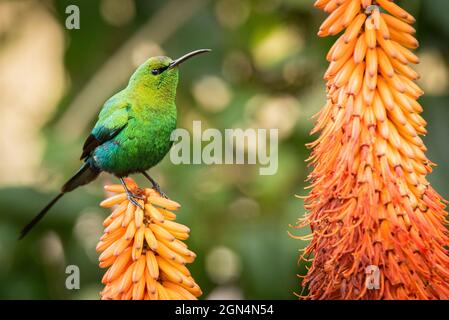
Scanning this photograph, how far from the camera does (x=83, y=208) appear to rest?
571cm

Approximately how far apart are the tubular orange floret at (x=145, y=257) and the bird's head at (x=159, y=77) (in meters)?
0.71

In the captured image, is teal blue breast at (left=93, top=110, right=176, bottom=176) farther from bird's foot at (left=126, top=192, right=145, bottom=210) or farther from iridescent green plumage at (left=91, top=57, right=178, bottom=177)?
bird's foot at (left=126, top=192, right=145, bottom=210)

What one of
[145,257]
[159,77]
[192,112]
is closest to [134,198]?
[145,257]

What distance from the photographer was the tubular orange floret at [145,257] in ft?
5.36

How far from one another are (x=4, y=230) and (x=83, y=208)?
79 centimetres

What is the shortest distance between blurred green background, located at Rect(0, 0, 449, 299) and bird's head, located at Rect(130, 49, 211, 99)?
302 cm

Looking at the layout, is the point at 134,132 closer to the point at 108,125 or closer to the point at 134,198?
the point at 108,125

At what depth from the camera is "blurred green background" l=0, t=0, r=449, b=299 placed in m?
5.61

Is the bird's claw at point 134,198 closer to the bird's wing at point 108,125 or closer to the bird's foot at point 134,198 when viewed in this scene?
the bird's foot at point 134,198

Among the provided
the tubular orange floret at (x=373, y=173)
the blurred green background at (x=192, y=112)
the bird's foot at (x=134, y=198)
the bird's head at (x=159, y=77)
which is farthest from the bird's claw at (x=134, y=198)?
the blurred green background at (x=192, y=112)

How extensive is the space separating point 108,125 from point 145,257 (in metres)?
0.70

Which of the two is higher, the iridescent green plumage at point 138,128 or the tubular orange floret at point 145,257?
the iridescent green plumage at point 138,128

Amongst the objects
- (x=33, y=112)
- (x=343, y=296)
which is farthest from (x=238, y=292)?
(x=343, y=296)

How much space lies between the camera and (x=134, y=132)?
2355 millimetres
